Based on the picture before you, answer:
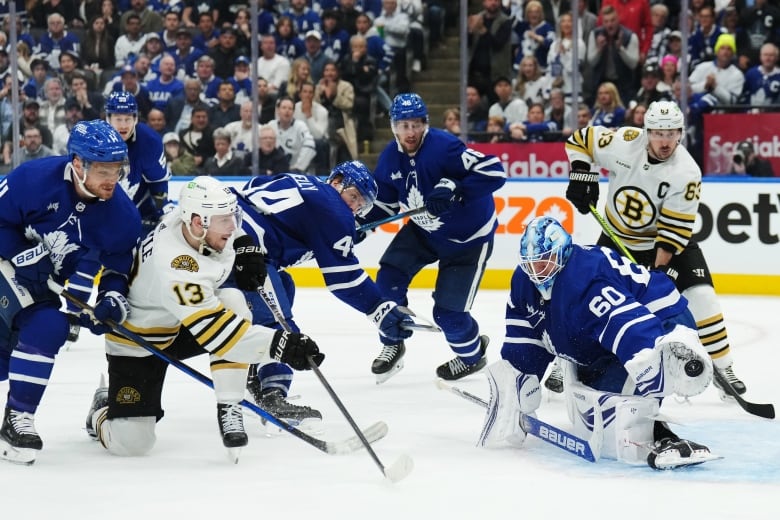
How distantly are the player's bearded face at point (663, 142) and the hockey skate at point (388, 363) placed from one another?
1.40 meters

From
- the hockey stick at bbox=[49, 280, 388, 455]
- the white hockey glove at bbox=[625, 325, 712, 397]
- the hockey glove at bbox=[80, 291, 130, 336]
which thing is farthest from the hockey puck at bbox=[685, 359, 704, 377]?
the hockey glove at bbox=[80, 291, 130, 336]

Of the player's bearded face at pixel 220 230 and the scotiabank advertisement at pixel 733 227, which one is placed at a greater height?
the player's bearded face at pixel 220 230

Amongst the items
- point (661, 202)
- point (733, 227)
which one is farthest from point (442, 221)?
point (733, 227)

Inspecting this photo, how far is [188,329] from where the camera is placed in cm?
386

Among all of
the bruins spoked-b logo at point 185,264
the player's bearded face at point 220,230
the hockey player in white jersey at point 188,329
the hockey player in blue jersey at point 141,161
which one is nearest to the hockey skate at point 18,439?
the hockey player in white jersey at point 188,329

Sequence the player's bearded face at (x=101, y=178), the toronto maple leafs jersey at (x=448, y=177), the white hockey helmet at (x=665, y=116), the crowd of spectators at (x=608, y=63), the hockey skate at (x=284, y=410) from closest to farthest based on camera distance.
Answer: the player's bearded face at (x=101, y=178) < the hockey skate at (x=284, y=410) < the white hockey helmet at (x=665, y=116) < the toronto maple leafs jersey at (x=448, y=177) < the crowd of spectators at (x=608, y=63)

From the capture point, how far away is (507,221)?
27.1 feet

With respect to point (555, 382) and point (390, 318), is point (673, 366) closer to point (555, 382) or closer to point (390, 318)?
point (390, 318)

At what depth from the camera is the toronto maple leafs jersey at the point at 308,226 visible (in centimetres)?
442

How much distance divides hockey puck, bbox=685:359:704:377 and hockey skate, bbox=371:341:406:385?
77.2 inches

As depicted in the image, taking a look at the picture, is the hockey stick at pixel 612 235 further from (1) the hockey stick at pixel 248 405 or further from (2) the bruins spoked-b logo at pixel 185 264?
(2) the bruins spoked-b logo at pixel 185 264

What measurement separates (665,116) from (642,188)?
1.05 ft

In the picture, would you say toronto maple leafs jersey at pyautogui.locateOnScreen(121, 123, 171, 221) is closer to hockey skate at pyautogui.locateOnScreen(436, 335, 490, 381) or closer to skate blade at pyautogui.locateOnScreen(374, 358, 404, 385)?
skate blade at pyautogui.locateOnScreen(374, 358, 404, 385)

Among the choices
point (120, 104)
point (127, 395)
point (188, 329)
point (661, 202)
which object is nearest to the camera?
point (188, 329)
